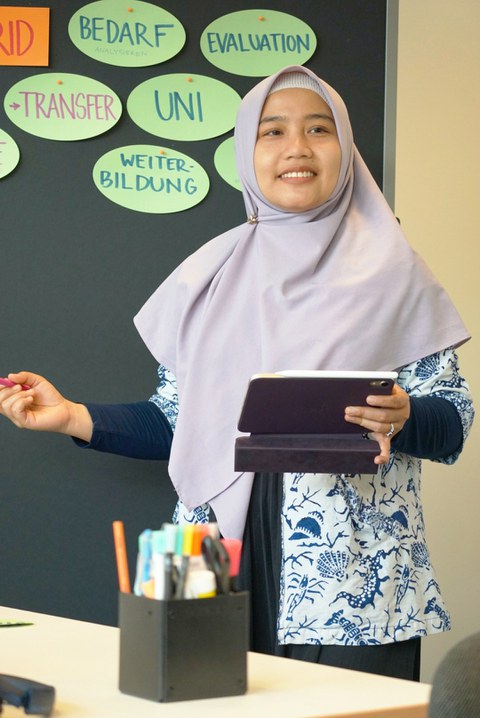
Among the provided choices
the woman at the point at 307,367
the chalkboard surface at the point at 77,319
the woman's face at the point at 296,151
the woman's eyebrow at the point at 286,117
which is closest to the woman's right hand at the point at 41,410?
the woman at the point at 307,367

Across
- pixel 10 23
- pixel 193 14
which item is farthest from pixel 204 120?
pixel 10 23

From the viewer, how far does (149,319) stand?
2.34 meters

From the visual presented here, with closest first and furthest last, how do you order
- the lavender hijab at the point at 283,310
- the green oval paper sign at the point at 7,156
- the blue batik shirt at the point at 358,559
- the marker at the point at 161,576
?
1. the marker at the point at 161,576
2. the blue batik shirt at the point at 358,559
3. the lavender hijab at the point at 283,310
4. the green oval paper sign at the point at 7,156

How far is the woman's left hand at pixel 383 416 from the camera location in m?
1.79

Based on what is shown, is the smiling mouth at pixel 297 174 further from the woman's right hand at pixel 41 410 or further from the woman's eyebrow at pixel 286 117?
the woman's right hand at pixel 41 410

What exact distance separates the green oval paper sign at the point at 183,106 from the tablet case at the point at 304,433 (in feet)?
3.54

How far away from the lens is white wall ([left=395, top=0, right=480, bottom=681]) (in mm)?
2777

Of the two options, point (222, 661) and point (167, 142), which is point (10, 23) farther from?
point (222, 661)

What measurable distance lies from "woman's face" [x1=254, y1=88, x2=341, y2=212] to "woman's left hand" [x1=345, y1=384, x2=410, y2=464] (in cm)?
52

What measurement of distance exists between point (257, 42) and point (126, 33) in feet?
1.10

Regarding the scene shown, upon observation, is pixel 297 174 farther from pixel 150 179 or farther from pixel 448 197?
pixel 448 197

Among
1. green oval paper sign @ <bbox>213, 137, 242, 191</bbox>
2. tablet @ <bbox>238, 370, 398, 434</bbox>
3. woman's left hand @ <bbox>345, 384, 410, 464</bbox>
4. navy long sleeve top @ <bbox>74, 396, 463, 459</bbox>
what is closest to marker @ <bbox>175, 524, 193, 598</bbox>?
tablet @ <bbox>238, 370, 398, 434</bbox>

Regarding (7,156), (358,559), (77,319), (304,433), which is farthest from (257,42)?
(358,559)

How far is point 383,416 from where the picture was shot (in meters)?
1.82
